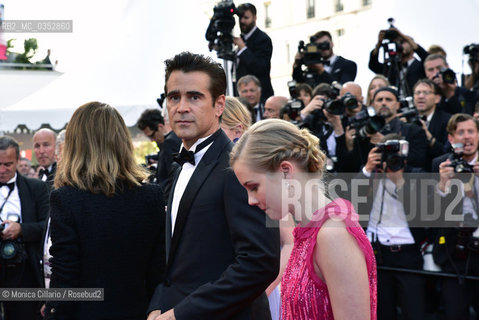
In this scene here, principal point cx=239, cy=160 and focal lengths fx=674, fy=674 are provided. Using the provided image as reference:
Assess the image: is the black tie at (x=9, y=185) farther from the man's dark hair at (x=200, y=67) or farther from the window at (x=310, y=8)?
the window at (x=310, y=8)

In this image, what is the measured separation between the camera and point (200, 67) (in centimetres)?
259

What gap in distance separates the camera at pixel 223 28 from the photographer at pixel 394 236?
85.5 inches

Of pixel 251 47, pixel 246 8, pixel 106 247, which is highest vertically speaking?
pixel 246 8

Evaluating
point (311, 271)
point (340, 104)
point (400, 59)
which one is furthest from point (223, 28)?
point (311, 271)

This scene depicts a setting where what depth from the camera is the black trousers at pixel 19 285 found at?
5469 mm

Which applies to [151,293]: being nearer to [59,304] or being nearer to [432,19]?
[59,304]

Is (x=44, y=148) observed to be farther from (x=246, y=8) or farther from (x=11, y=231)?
(x=246, y=8)

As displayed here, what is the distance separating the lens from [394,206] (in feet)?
18.1

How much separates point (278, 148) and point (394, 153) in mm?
3326

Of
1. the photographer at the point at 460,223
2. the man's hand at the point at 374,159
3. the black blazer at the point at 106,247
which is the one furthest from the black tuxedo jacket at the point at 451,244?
the black blazer at the point at 106,247

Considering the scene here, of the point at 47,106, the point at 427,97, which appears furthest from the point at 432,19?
the point at 47,106

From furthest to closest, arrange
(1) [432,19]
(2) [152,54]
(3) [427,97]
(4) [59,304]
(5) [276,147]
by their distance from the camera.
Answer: (2) [152,54] → (1) [432,19] → (3) [427,97] → (4) [59,304] → (5) [276,147]

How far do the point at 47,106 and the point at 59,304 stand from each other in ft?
26.3

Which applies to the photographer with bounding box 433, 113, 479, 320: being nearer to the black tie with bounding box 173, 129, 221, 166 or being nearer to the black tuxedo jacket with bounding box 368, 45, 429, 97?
the black tuxedo jacket with bounding box 368, 45, 429, 97
